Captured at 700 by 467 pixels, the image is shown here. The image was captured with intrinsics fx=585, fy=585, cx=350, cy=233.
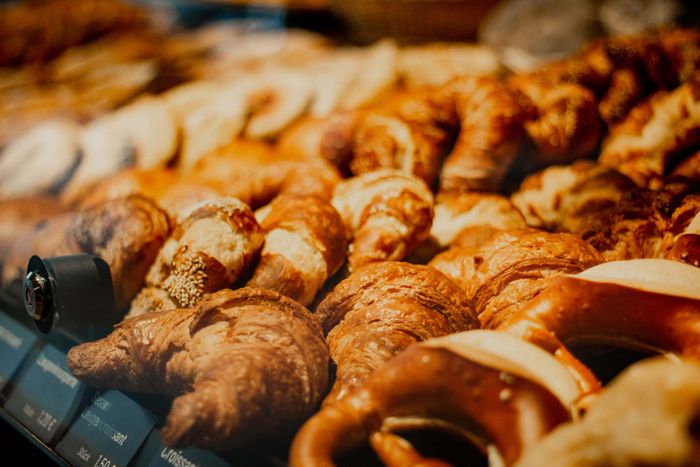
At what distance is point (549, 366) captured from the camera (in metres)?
1.04

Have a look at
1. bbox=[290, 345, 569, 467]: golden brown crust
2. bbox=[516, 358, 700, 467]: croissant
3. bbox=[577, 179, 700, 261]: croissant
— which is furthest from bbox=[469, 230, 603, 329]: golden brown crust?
bbox=[516, 358, 700, 467]: croissant

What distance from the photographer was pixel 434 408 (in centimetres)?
106

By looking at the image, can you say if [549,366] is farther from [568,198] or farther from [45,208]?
[45,208]

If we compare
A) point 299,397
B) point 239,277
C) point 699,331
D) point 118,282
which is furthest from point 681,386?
point 118,282

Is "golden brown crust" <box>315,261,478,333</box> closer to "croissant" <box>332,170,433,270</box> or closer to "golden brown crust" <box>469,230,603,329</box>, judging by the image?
"golden brown crust" <box>469,230,603,329</box>

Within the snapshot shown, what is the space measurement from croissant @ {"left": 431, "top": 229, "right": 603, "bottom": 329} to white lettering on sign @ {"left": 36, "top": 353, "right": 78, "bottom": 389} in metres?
1.11

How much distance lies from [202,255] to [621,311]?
42.2 inches

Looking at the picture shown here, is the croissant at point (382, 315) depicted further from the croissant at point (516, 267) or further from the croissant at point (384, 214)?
the croissant at point (384, 214)

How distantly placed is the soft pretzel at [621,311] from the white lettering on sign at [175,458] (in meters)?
0.71

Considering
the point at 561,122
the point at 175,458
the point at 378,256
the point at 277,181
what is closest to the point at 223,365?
the point at 175,458

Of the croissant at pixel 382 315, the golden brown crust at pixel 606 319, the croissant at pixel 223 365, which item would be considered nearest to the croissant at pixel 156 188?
the croissant at pixel 223 365

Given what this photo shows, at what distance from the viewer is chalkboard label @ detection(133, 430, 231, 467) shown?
118 centimetres

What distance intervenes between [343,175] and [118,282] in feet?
3.20

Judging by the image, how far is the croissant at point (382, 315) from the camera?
4.23ft
